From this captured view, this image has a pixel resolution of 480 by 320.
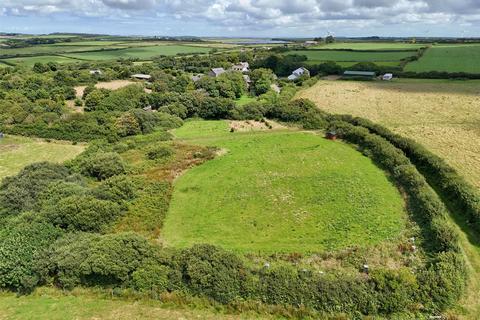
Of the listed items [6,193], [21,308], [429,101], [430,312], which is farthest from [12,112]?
[429,101]

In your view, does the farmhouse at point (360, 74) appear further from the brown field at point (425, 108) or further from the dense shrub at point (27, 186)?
the dense shrub at point (27, 186)

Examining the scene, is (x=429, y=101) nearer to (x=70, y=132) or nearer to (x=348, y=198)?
(x=348, y=198)

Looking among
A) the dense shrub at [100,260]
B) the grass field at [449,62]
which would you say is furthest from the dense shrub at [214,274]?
the grass field at [449,62]

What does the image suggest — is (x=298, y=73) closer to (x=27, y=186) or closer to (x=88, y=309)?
(x=27, y=186)

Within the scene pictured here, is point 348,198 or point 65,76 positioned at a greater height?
point 65,76

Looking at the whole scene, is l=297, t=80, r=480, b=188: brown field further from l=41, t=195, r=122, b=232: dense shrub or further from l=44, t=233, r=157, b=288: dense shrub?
l=41, t=195, r=122, b=232: dense shrub

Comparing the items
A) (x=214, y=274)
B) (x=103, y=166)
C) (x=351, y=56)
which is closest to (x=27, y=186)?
(x=103, y=166)
